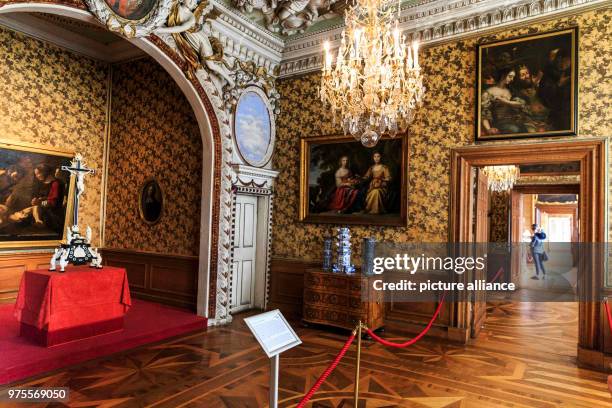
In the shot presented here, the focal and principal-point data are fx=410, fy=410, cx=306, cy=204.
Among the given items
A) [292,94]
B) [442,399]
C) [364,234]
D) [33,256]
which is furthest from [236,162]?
[442,399]

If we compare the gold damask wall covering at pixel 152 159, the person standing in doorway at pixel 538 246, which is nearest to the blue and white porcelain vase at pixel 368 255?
the gold damask wall covering at pixel 152 159

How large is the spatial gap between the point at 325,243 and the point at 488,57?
3.81m

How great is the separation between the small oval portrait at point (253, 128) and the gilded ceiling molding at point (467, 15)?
5.64 feet

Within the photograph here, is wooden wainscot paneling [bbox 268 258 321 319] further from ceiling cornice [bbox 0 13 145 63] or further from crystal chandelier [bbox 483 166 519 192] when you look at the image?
crystal chandelier [bbox 483 166 519 192]

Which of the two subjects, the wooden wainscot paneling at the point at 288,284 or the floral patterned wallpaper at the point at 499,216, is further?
the floral patterned wallpaper at the point at 499,216

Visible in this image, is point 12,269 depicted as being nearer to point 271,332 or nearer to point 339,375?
point 339,375

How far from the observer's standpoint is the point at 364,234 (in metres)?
7.01

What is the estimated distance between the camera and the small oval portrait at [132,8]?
514 centimetres

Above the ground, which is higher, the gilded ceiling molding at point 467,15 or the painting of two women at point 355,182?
the gilded ceiling molding at point 467,15

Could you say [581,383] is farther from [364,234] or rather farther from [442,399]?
[364,234]

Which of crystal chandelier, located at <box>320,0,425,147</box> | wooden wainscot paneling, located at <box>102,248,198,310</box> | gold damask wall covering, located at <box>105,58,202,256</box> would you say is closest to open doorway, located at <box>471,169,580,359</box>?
crystal chandelier, located at <box>320,0,425,147</box>

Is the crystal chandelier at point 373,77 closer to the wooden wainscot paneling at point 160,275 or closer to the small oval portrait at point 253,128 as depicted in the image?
the small oval portrait at point 253,128

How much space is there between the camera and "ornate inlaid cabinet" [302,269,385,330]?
6262mm

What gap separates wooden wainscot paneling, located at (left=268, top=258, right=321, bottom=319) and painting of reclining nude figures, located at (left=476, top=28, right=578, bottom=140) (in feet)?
12.5
